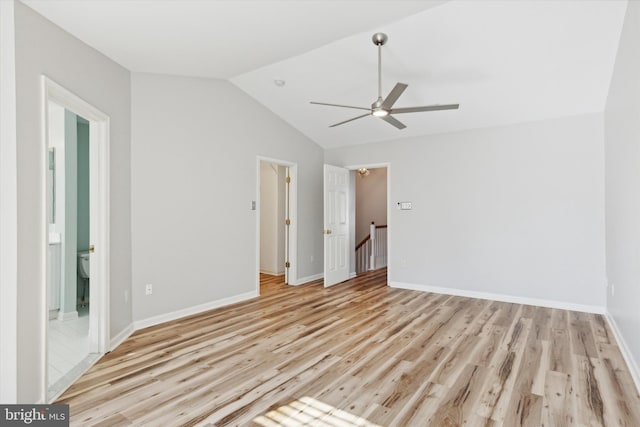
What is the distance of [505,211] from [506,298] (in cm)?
128

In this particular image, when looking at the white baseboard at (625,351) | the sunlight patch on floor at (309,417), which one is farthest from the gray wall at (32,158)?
the white baseboard at (625,351)

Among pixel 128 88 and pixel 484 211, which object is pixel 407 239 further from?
pixel 128 88

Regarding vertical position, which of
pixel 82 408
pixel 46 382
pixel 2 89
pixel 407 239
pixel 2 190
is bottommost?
pixel 82 408

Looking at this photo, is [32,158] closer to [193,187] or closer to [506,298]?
[193,187]

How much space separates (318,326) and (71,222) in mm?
3332

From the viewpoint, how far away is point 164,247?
3928mm

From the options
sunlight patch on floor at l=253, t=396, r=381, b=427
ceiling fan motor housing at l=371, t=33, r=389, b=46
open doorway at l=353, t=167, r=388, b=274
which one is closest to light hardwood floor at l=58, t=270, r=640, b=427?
sunlight patch on floor at l=253, t=396, r=381, b=427

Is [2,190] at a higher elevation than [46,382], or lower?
higher

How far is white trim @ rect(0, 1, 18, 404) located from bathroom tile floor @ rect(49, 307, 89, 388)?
0.61 metres

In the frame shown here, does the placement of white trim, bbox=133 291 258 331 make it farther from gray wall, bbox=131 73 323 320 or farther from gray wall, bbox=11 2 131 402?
gray wall, bbox=11 2 131 402

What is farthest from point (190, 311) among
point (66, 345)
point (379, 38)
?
point (379, 38)

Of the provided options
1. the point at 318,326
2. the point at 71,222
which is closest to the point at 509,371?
the point at 318,326

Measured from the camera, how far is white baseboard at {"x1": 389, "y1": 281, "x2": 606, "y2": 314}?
425 centimetres

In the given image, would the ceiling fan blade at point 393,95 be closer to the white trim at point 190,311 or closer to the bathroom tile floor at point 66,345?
the white trim at point 190,311
